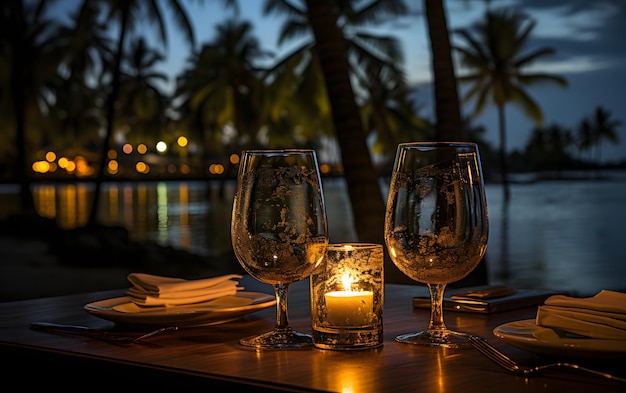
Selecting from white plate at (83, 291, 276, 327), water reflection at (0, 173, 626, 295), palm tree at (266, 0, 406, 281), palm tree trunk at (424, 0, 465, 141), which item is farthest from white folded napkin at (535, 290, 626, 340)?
water reflection at (0, 173, 626, 295)

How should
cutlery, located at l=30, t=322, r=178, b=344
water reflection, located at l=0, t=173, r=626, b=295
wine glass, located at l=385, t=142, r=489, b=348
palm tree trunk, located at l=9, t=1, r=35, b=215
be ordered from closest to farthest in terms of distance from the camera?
wine glass, located at l=385, t=142, r=489, b=348 < cutlery, located at l=30, t=322, r=178, b=344 < water reflection, located at l=0, t=173, r=626, b=295 < palm tree trunk, located at l=9, t=1, r=35, b=215

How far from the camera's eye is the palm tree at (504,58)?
31.6 metres

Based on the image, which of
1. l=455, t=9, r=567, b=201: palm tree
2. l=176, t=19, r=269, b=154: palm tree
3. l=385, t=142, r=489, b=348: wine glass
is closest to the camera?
l=385, t=142, r=489, b=348: wine glass

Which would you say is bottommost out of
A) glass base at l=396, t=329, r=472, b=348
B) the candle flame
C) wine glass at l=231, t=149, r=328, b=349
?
glass base at l=396, t=329, r=472, b=348

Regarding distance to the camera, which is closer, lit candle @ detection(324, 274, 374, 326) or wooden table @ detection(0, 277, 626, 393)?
wooden table @ detection(0, 277, 626, 393)

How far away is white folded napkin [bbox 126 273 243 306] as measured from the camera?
1518 millimetres

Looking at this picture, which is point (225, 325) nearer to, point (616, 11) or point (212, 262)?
point (212, 262)

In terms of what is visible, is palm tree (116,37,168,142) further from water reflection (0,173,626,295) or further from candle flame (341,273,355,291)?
candle flame (341,273,355,291)

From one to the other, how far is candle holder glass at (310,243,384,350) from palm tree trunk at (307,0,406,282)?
406 centimetres

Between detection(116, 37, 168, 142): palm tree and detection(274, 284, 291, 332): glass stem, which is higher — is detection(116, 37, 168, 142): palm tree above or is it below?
above

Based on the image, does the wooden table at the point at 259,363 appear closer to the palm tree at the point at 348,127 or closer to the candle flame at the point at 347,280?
the candle flame at the point at 347,280

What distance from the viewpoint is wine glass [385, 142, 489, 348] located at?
1.22 meters

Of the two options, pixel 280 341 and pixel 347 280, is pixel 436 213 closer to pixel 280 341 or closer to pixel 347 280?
pixel 347 280

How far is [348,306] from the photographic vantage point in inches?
49.2
